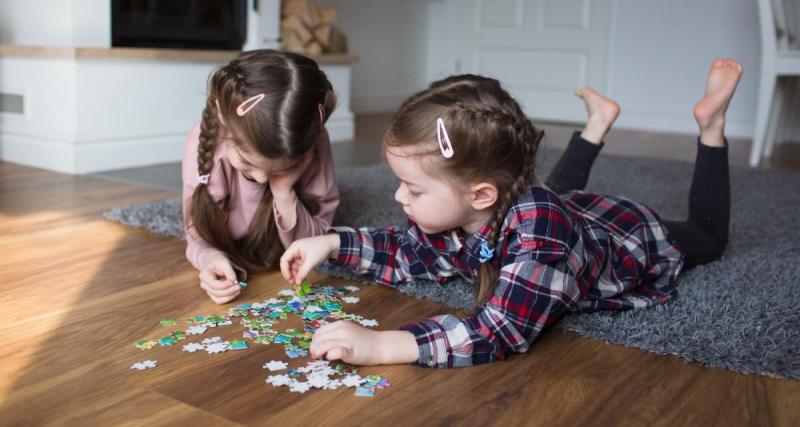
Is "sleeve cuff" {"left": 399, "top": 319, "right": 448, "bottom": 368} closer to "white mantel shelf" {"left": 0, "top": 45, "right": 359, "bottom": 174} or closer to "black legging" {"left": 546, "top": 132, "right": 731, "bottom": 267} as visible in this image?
"black legging" {"left": 546, "top": 132, "right": 731, "bottom": 267}

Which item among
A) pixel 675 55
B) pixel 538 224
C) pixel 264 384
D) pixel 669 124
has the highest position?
pixel 675 55

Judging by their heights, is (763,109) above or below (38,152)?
above

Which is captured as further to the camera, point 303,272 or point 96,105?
point 96,105

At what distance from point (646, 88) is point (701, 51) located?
0.39m

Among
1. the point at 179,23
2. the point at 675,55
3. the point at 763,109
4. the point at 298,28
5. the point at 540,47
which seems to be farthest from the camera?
the point at 540,47

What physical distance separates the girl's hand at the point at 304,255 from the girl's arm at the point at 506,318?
267mm

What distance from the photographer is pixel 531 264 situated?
46.0 inches

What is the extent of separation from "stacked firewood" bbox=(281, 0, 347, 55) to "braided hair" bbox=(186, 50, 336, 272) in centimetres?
225

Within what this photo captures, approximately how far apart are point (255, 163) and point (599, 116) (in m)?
0.85

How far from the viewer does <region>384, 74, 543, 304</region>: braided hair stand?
1.14 m

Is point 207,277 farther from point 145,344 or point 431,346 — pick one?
point 431,346

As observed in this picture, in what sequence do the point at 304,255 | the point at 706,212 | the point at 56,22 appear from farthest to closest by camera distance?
the point at 56,22 → the point at 706,212 → the point at 304,255

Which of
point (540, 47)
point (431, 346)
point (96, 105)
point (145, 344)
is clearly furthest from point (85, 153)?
point (540, 47)

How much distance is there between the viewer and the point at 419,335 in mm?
1144
